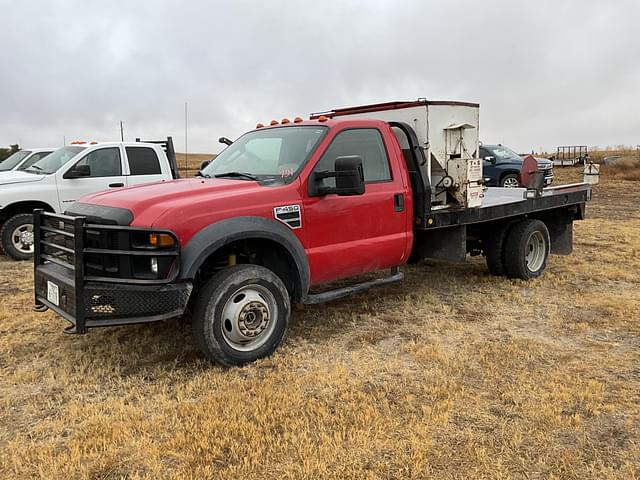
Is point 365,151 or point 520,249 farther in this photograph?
point 520,249

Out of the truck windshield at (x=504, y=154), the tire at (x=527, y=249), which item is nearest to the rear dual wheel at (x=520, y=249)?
the tire at (x=527, y=249)

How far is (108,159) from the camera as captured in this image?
9469 mm

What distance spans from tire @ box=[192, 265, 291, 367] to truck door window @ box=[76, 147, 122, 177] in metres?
5.93

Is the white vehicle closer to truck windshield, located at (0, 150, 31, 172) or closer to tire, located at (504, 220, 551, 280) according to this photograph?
truck windshield, located at (0, 150, 31, 172)

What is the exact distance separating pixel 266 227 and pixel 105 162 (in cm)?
603

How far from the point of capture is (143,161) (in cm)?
970

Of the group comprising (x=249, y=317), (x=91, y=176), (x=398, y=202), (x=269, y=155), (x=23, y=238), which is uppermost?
(x=91, y=176)

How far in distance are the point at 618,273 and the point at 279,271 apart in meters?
5.00

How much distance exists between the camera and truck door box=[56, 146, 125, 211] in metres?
9.01

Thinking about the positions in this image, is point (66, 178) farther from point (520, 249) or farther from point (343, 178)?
point (520, 249)

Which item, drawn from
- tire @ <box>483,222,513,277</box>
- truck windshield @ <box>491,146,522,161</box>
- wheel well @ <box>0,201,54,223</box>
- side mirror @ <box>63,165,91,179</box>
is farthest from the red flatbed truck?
truck windshield @ <box>491,146,522,161</box>

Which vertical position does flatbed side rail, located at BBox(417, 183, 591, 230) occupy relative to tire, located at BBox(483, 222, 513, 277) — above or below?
above

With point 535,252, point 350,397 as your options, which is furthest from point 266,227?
point 535,252

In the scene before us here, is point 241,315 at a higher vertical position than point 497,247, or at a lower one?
lower
